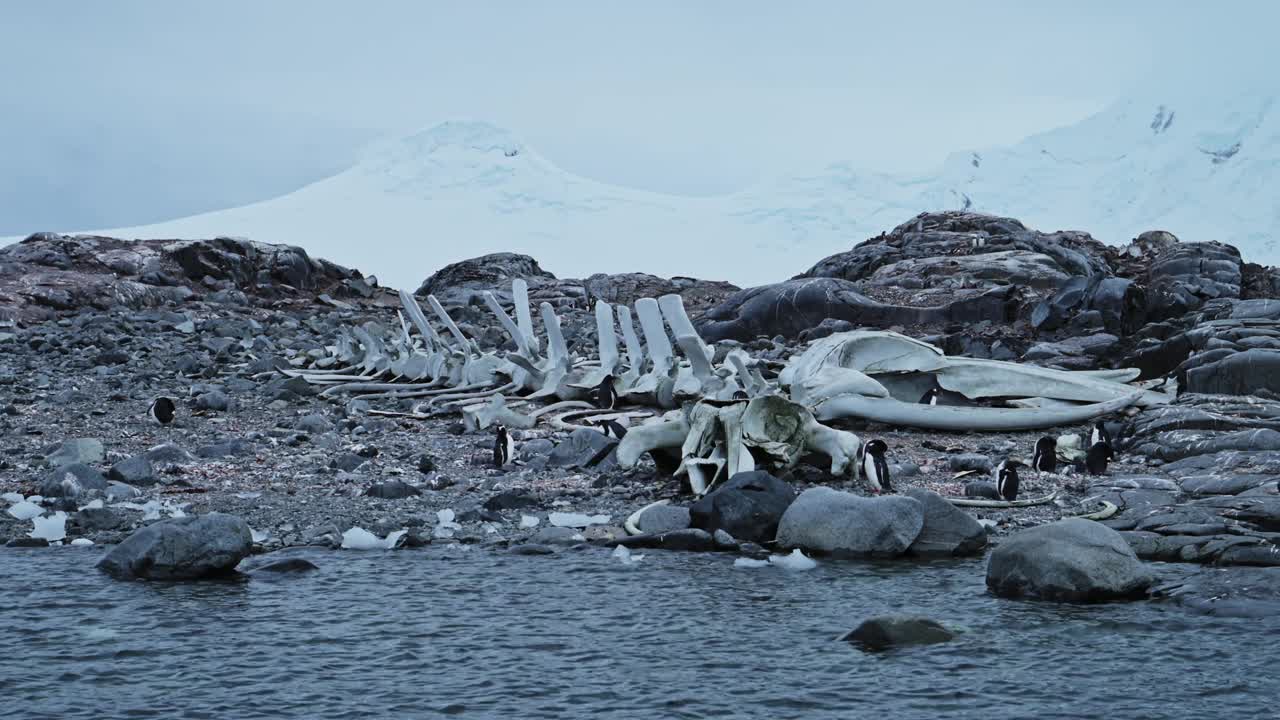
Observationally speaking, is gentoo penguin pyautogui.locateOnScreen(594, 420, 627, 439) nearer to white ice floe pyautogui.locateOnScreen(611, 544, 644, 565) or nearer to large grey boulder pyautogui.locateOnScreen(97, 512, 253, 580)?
white ice floe pyautogui.locateOnScreen(611, 544, 644, 565)

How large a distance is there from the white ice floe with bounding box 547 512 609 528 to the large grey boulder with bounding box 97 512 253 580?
215cm

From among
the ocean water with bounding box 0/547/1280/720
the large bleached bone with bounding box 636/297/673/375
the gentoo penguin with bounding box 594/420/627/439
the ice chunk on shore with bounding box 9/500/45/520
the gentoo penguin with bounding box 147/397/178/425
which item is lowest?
the ocean water with bounding box 0/547/1280/720

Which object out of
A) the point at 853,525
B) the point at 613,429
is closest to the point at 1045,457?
the point at 853,525

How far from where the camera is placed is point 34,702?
185 inches

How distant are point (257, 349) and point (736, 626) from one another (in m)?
17.4

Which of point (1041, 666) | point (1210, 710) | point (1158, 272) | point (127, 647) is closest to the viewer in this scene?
point (1210, 710)

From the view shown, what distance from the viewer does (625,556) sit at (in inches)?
283

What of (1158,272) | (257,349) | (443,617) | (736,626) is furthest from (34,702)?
(1158,272)

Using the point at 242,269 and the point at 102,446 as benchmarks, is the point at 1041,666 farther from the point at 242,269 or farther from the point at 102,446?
the point at 242,269

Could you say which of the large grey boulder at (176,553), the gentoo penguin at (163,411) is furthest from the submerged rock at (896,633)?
the gentoo penguin at (163,411)

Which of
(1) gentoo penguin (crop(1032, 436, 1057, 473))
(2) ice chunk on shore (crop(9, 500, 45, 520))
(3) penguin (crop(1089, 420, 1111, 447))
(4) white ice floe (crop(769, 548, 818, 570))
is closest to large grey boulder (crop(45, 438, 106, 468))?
(2) ice chunk on shore (crop(9, 500, 45, 520))

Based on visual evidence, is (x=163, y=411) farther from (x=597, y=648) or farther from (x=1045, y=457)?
(x=1045, y=457)

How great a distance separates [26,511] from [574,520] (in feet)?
12.7

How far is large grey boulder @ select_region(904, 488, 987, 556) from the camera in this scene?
7.20 meters
